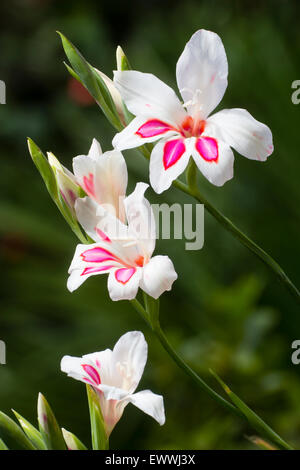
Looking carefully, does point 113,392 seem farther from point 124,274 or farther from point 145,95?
point 145,95

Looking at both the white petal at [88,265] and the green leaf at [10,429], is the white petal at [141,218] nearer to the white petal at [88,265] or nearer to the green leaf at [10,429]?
the white petal at [88,265]

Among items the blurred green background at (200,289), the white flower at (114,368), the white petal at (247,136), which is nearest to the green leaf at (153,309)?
the white flower at (114,368)

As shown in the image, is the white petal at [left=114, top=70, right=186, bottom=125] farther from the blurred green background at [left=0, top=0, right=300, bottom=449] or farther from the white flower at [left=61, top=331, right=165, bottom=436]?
the blurred green background at [left=0, top=0, right=300, bottom=449]

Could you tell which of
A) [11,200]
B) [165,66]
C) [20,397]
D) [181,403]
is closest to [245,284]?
[181,403]

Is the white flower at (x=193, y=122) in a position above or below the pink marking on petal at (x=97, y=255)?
above

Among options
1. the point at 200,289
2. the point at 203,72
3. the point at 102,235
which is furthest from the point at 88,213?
the point at 200,289

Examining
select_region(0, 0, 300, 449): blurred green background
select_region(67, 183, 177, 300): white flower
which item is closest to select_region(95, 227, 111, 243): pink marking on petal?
select_region(67, 183, 177, 300): white flower

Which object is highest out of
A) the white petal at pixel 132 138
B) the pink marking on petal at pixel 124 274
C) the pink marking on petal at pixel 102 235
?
the white petal at pixel 132 138
